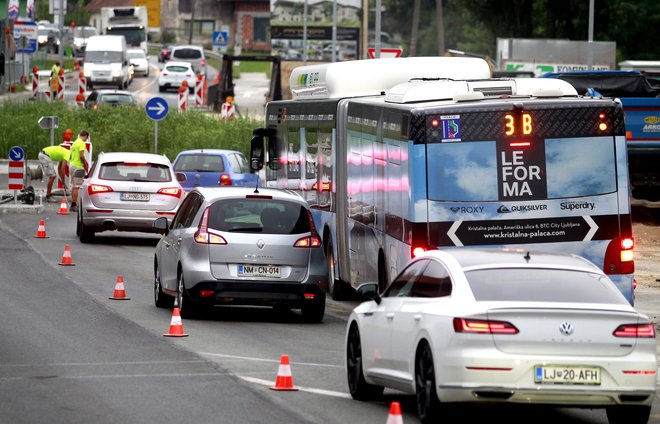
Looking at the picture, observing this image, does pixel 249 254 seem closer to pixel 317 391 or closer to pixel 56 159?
pixel 317 391

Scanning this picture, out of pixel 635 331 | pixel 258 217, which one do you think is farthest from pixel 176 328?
pixel 635 331

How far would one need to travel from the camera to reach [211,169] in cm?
3622

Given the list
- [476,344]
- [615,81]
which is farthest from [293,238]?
[615,81]

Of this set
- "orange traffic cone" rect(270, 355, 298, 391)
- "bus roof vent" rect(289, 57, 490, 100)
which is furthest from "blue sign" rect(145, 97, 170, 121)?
"orange traffic cone" rect(270, 355, 298, 391)

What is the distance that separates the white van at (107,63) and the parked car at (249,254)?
6333cm

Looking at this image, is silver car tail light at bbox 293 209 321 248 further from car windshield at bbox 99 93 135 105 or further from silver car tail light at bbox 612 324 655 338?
car windshield at bbox 99 93 135 105

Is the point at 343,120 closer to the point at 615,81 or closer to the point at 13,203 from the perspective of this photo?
the point at 615,81

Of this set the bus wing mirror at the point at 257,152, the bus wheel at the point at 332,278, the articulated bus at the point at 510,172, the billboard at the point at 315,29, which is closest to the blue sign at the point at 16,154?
the bus wing mirror at the point at 257,152

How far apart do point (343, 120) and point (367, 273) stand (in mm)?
2652

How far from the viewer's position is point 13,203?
127 feet

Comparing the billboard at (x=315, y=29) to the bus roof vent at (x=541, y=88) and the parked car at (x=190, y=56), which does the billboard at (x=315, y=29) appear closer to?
the parked car at (x=190, y=56)

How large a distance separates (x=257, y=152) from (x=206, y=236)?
8.78 m

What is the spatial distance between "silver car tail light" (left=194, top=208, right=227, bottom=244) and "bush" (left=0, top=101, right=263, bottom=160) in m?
30.8

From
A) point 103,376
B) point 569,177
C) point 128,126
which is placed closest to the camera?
point 103,376
